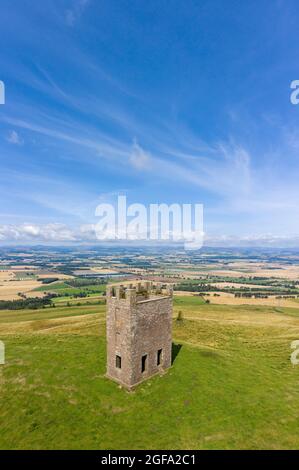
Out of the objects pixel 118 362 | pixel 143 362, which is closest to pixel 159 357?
pixel 143 362

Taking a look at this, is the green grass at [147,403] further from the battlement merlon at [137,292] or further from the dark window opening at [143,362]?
the battlement merlon at [137,292]

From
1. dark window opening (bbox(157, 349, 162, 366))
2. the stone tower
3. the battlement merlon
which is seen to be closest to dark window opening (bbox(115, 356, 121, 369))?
the stone tower

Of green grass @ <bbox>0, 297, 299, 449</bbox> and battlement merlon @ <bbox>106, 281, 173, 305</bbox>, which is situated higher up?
battlement merlon @ <bbox>106, 281, 173, 305</bbox>

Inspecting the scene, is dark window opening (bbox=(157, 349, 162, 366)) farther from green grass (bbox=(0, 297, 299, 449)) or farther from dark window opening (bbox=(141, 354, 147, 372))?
dark window opening (bbox=(141, 354, 147, 372))
